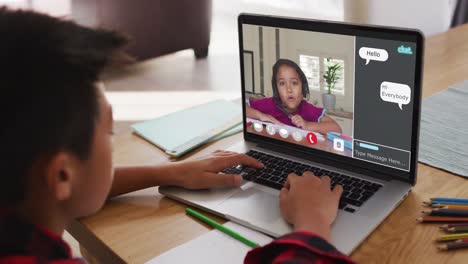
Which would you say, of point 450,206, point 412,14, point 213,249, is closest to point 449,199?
point 450,206

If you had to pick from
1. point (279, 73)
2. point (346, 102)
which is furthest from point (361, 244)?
point (279, 73)

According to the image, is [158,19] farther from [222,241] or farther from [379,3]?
[222,241]

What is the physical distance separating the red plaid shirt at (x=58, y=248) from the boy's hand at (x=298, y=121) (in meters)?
0.33

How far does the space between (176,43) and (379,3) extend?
5.47 feet

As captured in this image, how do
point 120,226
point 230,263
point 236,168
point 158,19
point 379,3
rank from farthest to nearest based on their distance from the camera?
1. point 158,19
2. point 379,3
3. point 236,168
4. point 120,226
5. point 230,263

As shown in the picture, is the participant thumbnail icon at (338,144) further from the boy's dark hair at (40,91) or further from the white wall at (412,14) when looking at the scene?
the white wall at (412,14)

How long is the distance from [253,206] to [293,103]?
228 mm

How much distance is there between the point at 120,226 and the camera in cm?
95

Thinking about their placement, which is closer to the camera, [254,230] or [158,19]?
[254,230]

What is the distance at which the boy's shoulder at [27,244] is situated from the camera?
65 cm

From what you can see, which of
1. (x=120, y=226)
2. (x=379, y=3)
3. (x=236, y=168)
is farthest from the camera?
(x=379, y=3)

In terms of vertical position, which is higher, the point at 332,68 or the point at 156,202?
the point at 332,68

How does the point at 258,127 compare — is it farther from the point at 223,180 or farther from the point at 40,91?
the point at 40,91

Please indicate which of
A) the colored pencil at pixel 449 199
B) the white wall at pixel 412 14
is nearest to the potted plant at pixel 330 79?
the colored pencil at pixel 449 199
